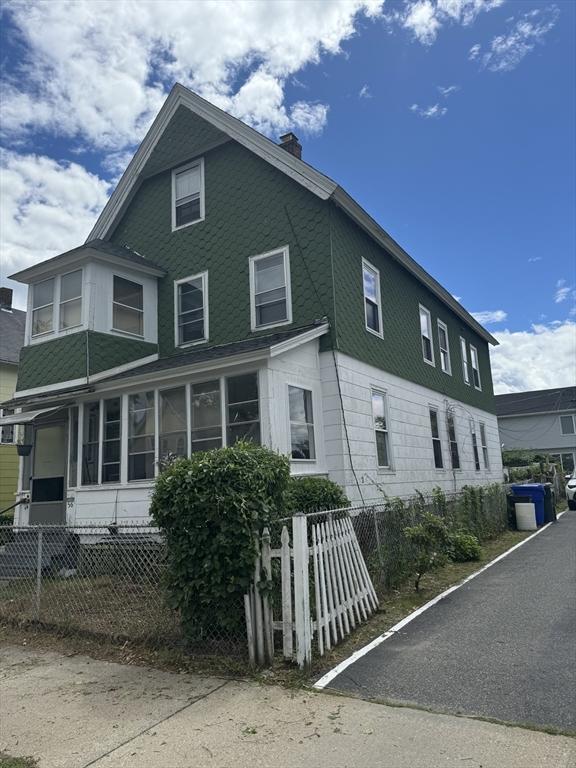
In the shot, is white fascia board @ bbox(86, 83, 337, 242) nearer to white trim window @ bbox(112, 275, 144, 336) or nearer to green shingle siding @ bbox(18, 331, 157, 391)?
white trim window @ bbox(112, 275, 144, 336)

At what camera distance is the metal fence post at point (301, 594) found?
15.8 ft

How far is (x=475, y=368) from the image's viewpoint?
21.5 metres

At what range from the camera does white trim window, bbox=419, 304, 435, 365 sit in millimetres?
16344

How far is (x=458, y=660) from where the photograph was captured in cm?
503

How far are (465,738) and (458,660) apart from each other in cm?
159

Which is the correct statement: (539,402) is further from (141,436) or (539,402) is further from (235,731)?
(235,731)

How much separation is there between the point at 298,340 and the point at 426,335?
7600mm

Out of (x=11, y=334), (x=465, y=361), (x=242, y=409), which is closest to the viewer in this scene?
(x=242, y=409)

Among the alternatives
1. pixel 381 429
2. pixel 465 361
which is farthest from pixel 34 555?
pixel 465 361

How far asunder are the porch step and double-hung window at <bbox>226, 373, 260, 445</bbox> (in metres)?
3.19

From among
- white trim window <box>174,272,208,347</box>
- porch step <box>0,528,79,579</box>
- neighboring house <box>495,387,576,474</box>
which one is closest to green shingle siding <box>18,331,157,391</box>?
white trim window <box>174,272,208,347</box>

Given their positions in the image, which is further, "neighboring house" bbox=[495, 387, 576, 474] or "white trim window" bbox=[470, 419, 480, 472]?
"neighboring house" bbox=[495, 387, 576, 474]

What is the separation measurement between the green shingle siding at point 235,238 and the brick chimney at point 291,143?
1211mm

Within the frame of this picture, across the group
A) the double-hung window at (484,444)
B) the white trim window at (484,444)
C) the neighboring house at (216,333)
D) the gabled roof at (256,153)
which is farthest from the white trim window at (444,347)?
the double-hung window at (484,444)
